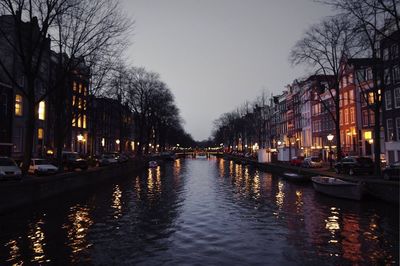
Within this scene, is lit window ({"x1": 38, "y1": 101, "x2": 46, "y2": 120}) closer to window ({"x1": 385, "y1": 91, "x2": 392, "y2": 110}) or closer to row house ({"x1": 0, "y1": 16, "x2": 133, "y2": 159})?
row house ({"x1": 0, "y1": 16, "x2": 133, "y2": 159})

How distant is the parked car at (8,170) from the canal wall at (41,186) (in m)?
0.73

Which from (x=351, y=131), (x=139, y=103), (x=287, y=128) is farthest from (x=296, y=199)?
(x=287, y=128)

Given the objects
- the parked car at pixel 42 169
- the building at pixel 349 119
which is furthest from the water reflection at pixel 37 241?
the building at pixel 349 119

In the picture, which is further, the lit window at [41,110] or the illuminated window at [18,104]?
the lit window at [41,110]

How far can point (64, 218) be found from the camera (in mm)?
21734

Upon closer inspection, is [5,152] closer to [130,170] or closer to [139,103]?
[130,170]

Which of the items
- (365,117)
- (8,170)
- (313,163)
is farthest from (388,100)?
(8,170)

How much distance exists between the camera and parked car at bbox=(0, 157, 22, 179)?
1103 inches

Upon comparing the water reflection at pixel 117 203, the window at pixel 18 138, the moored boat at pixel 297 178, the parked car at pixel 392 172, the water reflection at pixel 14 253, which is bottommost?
the water reflection at pixel 14 253

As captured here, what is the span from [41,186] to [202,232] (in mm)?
14213

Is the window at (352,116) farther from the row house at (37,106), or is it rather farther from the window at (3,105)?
the window at (3,105)

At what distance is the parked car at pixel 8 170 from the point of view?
28.0m

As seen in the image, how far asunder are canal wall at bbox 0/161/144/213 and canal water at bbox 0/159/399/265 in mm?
720

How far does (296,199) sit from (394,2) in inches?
583
